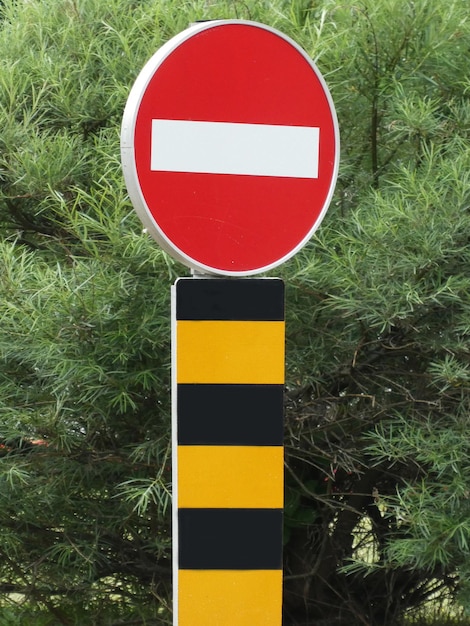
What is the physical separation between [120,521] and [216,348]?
153 cm

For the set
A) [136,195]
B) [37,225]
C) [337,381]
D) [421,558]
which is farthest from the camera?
[37,225]

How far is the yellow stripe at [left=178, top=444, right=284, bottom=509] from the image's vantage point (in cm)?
225

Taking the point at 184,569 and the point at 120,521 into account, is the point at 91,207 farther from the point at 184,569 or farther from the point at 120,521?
the point at 184,569

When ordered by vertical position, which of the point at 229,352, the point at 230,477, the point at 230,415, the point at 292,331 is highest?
the point at 229,352

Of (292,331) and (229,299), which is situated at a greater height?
(229,299)

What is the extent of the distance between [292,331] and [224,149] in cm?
126

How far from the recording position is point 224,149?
7.39 feet

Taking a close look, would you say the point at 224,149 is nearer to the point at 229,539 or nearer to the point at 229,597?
the point at 229,539

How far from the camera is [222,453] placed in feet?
7.45

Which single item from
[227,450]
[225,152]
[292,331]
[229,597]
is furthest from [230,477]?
[292,331]

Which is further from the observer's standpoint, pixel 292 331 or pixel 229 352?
pixel 292 331

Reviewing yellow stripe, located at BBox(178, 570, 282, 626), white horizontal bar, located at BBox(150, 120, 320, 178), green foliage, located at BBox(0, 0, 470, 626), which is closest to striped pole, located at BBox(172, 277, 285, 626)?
yellow stripe, located at BBox(178, 570, 282, 626)

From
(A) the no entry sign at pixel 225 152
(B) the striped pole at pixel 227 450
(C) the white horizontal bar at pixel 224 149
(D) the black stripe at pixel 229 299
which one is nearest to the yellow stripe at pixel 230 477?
(B) the striped pole at pixel 227 450

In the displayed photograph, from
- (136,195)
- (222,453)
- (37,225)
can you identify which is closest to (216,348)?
(222,453)
